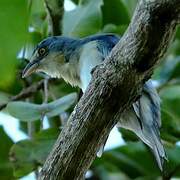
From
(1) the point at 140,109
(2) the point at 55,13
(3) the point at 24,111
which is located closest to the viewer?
(1) the point at 140,109

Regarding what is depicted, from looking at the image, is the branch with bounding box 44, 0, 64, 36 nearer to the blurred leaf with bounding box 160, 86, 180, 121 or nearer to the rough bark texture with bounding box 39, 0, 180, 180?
the blurred leaf with bounding box 160, 86, 180, 121

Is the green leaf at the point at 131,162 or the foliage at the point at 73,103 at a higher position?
the foliage at the point at 73,103

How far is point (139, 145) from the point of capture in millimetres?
2543

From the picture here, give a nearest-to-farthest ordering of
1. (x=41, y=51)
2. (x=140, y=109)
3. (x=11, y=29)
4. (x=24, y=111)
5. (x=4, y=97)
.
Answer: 1. (x=11, y=29)
2. (x=140, y=109)
3. (x=24, y=111)
4. (x=4, y=97)
5. (x=41, y=51)

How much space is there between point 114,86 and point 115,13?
1.58 m

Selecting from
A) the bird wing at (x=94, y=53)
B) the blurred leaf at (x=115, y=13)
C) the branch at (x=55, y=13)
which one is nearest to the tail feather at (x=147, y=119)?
the bird wing at (x=94, y=53)

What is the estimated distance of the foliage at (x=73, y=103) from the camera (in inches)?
84.5

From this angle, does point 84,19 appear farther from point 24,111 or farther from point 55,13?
point 24,111

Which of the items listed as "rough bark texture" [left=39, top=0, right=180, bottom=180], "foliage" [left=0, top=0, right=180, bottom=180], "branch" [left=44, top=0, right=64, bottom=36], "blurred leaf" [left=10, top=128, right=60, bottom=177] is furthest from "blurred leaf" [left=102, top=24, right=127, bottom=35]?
"rough bark texture" [left=39, top=0, right=180, bottom=180]

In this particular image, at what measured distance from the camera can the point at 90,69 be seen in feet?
6.43

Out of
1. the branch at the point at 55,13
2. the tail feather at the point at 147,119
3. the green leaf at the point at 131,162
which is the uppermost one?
the branch at the point at 55,13

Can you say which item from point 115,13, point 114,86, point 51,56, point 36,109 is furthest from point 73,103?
point 114,86

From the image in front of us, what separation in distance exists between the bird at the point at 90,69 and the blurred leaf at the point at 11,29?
1.29m

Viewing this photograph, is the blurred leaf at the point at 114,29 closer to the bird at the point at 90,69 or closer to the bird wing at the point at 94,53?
the bird at the point at 90,69
